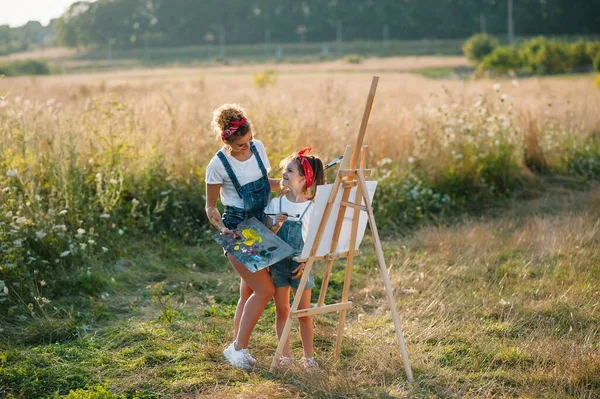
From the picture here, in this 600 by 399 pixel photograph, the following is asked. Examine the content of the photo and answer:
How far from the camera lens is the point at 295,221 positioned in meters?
4.59

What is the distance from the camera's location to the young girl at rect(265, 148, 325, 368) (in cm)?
451

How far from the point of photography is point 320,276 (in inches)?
273

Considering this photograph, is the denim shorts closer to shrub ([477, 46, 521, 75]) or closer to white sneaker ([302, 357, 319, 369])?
white sneaker ([302, 357, 319, 369])

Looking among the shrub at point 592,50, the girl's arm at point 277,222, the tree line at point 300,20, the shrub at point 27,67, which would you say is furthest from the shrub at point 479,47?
the girl's arm at point 277,222

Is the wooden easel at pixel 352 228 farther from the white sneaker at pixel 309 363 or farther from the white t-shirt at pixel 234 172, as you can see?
the white t-shirt at pixel 234 172

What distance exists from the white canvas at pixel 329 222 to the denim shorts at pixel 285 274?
0.72 feet

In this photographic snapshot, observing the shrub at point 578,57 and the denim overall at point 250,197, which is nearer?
the denim overall at point 250,197

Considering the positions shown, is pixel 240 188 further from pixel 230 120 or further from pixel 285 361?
pixel 285 361

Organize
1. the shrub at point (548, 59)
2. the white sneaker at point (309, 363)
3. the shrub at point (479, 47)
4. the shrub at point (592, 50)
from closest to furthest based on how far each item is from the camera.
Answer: the white sneaker at point (309, 363) < the shrub at point (592, 50) < the shrub at point (548, 59) < the shrub at point (479, 47)

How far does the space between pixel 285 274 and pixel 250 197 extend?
517mm

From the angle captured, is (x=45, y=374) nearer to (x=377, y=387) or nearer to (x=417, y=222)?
(x=377, y=387)

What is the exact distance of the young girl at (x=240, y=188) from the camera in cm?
455

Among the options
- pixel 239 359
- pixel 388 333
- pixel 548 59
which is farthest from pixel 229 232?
pixel 548 59

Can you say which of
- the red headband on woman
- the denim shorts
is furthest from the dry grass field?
the red headband on woman
